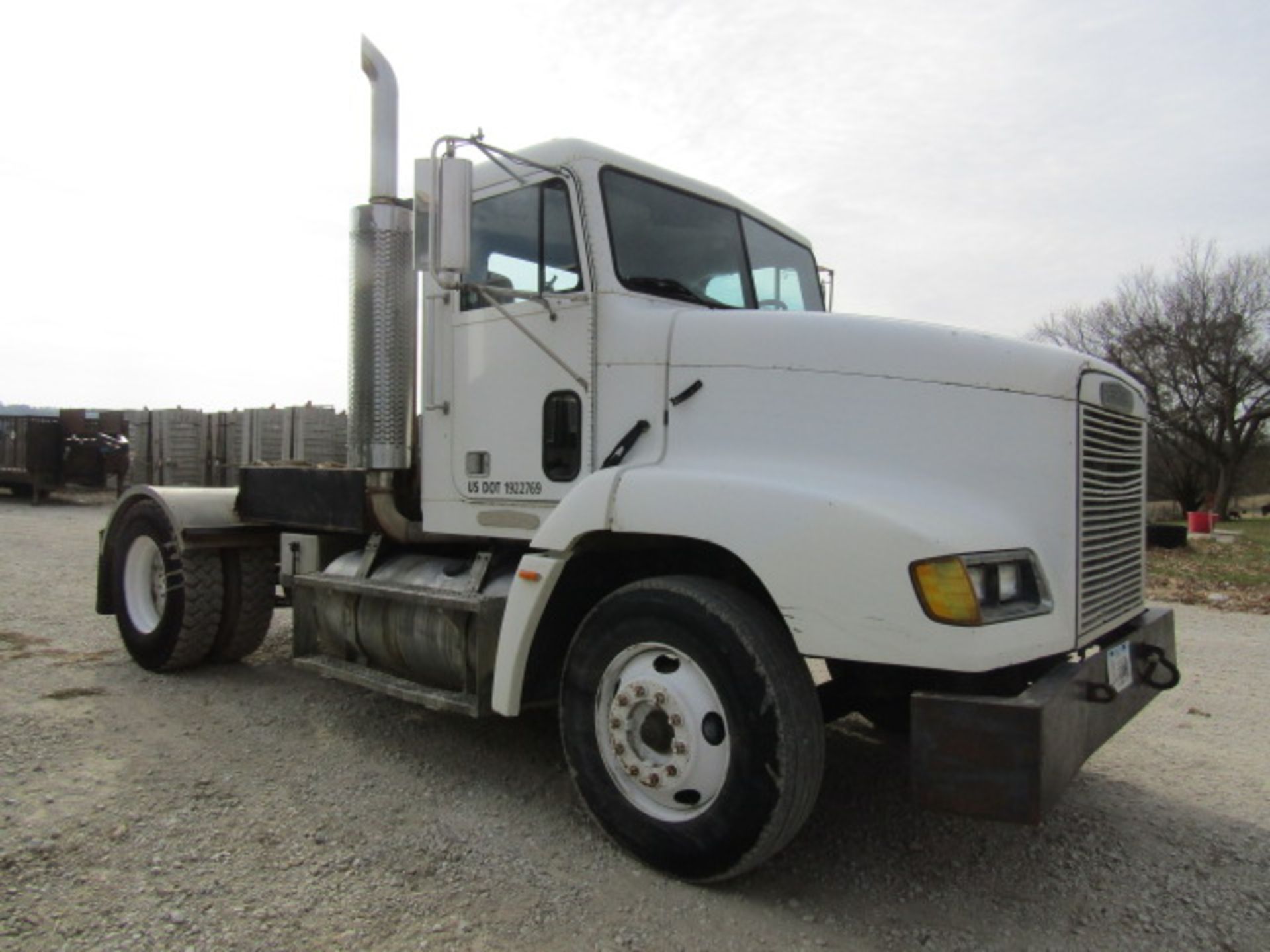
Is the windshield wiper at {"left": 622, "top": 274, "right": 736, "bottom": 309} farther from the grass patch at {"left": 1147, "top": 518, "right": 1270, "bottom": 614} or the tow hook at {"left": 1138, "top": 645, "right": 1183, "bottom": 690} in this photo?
the grass patch at {"left": 1147, "top": 518, "right": 1270, "bottom": 614}

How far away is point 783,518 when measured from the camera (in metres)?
3.05

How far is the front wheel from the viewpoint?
3.01 m

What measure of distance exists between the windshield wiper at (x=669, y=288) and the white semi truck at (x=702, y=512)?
13mm

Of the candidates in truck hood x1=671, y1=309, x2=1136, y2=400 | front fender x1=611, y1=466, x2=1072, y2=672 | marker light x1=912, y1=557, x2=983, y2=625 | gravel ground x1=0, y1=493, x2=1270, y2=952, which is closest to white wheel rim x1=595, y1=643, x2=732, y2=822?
gravel ground x1=0, y1=493, x2=1270, y2=952

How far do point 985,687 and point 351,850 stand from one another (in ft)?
7.92

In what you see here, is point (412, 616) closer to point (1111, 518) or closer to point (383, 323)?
point (383, 323)

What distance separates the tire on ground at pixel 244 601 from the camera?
20.2 ft

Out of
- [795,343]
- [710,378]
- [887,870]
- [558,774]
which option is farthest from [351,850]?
[795,343]

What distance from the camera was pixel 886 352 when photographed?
332 centimetres

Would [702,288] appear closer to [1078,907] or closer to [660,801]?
[660,801]

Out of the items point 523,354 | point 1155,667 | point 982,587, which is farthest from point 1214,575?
point 523,354

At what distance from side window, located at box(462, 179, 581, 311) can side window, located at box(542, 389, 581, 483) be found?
1.61 ft

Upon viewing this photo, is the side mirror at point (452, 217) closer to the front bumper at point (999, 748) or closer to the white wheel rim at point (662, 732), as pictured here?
the white wheel rim at point (662, 732)

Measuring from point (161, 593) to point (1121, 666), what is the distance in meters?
5.81
